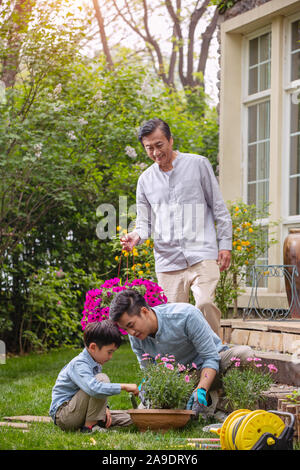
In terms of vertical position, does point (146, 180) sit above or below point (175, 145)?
below

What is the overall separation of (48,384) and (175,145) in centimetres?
475

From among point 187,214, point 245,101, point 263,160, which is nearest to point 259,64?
point 245,101

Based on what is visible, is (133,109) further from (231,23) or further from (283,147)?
(283,147)

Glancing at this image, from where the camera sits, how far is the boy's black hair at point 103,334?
12.0 feet

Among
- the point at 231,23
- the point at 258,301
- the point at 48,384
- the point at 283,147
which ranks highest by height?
the point at 231,23

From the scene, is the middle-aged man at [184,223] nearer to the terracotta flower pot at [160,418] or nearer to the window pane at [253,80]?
the terracotta flower pot at [160,418]

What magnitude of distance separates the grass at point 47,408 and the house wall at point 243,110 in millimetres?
1877

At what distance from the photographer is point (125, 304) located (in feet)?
11.8

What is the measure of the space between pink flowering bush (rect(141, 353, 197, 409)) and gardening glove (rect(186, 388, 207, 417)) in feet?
0.11

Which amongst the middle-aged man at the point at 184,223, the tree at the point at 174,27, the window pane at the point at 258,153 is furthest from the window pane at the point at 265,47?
the tree at the point at 174,27

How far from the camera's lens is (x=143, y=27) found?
16.4m

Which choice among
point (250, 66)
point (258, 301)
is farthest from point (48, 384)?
point (250, 66)

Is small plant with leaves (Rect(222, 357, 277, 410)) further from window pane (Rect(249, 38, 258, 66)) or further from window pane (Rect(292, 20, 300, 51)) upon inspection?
window pane (Rect(249, 38, 258, 66))

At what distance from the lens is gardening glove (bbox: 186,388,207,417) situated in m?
3.63
